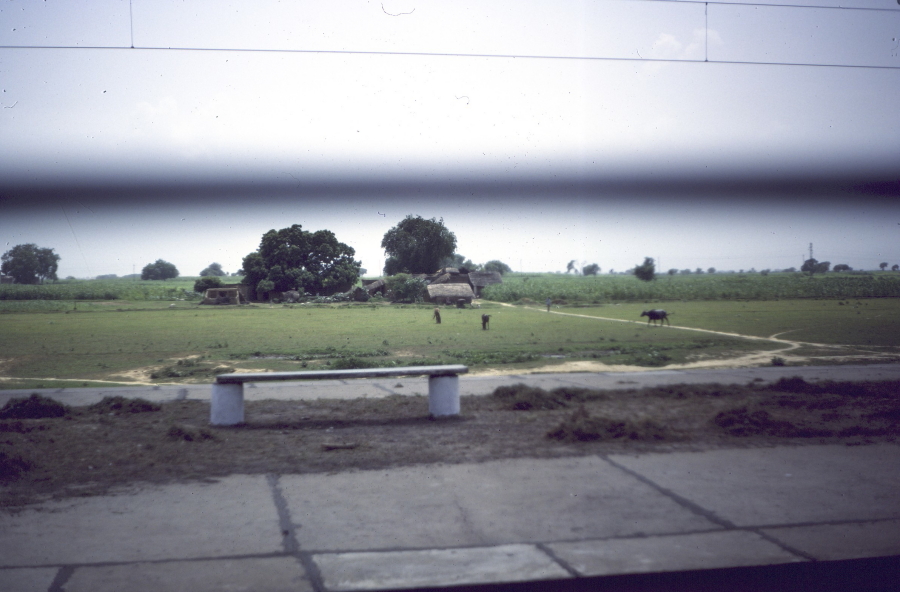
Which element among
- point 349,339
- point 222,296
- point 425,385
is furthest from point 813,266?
point 222,296

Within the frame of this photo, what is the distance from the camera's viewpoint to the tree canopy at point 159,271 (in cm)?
1001

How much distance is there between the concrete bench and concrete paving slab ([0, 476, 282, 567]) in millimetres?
2033

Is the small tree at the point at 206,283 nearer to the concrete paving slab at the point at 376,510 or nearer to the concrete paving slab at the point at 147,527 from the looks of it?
the concrete paving slab at the point at 147,527

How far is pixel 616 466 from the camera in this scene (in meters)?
5.17

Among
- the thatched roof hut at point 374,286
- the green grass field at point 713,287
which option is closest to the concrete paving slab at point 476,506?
the green grass field at point 713,287

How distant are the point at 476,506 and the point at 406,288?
44.0 m

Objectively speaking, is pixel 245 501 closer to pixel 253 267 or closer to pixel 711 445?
pixel 711 445

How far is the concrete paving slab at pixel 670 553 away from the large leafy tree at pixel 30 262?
22.5 feet

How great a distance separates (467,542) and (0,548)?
2.59 m

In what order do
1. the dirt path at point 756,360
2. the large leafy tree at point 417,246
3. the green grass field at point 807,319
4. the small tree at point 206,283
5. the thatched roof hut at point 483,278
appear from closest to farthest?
the large leafy tree at point 417,246 < the dirt path at point 756,360 < the green grass field at point 807,319 < the small tree at point 206,283 < the thatched roof hut at point 483,278

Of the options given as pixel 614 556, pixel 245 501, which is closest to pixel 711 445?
pixel 614 556

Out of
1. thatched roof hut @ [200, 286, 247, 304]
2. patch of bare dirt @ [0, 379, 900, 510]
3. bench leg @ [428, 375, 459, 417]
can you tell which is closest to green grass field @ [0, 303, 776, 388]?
thatched roof hut @ [200, 286, 247, 304]

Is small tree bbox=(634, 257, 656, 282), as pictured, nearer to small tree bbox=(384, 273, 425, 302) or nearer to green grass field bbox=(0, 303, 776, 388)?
green grass field bbox=(0, 303, 776, 388)

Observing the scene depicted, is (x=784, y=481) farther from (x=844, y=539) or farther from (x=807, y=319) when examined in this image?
(x=807, y=319)
